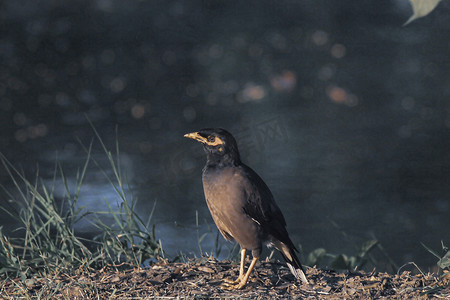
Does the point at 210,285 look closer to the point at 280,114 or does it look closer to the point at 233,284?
the point at 233,284

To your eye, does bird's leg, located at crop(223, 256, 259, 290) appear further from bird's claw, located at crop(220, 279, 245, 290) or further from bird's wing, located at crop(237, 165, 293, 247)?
bird's wing, located at crop(237, 165, 293, 247)

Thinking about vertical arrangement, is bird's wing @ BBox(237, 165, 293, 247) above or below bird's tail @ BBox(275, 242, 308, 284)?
above

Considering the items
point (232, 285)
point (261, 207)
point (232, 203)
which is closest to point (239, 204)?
point (232, 203)

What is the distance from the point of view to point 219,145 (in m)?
4.13

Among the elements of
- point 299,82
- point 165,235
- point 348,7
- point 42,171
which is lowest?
point 165,235

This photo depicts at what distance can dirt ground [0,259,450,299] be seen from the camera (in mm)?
3959

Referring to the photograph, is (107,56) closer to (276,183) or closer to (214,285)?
(276,183)

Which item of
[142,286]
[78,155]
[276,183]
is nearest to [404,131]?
[276,183]

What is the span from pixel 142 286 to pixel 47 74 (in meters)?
3.89

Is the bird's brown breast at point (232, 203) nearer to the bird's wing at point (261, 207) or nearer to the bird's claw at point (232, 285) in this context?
the bird's wing at point (261, 207)

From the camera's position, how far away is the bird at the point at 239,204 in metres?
4.00

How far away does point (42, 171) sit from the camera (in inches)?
249

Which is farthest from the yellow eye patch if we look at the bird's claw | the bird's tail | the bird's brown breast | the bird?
the bird's claw

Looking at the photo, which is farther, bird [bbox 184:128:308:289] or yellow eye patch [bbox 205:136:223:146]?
yellow eye patch [bbox 205:136:223:146]
